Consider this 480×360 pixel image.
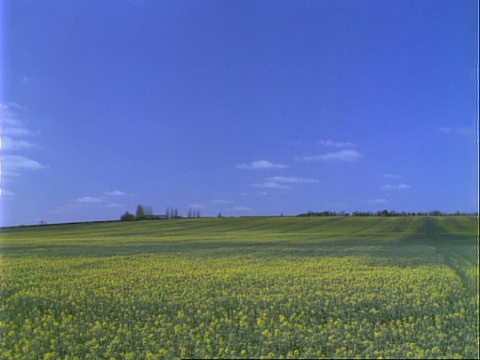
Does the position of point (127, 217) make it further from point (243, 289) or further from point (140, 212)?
point (243, 289)

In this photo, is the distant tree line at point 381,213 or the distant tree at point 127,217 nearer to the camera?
the distant tree line at point 381,213

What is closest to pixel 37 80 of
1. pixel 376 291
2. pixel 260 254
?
pixel 260 254

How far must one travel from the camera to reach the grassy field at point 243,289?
1.54 m

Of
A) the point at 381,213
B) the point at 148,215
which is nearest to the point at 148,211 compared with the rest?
the point at 148,215

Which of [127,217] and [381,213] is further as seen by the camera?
[127,217]

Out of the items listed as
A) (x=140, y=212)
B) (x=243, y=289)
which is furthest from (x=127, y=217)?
(x=243, y=289)

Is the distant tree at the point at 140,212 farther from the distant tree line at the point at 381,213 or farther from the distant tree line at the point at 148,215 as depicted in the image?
the distant tree line at the point at 381,213

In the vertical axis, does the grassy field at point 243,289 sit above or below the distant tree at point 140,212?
below

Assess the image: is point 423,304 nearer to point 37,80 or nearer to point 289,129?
point 289,129

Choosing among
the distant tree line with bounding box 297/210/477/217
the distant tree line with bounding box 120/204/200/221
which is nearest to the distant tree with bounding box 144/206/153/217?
the distant tree line with bounding box 120/204/200/221

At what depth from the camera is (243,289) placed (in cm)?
176

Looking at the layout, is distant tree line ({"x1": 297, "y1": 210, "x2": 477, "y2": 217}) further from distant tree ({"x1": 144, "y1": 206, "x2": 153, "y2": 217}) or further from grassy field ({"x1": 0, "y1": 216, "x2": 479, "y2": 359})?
distant tree ({"x1": 144, "y1": 206, "x2": 153, "y2": 217})

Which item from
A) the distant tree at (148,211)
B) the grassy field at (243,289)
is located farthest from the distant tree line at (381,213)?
the distant tree at (148,211)

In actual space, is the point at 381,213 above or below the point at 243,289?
above
